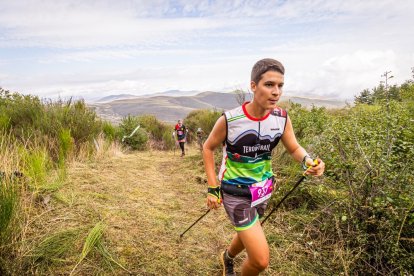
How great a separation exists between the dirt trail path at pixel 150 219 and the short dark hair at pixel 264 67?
7.65 ft

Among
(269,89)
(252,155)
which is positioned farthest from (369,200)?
(269,89)

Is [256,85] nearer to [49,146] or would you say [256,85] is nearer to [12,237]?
[12,237]

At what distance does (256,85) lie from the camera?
8.30 feet

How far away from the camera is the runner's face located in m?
2.44

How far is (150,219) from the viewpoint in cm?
465

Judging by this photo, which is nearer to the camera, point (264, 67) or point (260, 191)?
point (264, 67)

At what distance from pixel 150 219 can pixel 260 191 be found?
2.49 m

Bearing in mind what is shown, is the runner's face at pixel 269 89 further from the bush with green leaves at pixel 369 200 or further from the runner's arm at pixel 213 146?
the bush with green leaves at pixel 369 200

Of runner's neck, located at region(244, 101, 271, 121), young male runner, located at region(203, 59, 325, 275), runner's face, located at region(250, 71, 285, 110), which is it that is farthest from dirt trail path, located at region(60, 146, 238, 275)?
runner's face, located at region(250, 71, 285, 110)

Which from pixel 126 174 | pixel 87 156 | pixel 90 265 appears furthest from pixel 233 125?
pixel 87 156

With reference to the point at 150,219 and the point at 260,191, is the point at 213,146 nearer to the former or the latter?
the point at 260,191

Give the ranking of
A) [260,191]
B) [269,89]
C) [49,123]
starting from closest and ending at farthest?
[269,89] → [260,191] → [49,123]

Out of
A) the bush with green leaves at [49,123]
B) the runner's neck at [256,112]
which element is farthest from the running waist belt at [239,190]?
the bush with green leaves at [49,123]

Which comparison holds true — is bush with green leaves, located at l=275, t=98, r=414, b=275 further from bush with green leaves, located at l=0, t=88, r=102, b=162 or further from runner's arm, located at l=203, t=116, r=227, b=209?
bush with green leaves, located at l=0, t=88, r=102, b=162
